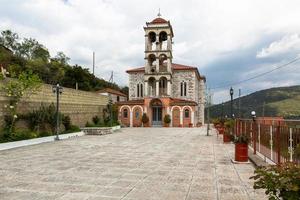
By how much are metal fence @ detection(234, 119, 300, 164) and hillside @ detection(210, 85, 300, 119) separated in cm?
4420

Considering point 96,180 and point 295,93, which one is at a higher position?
point 295,93

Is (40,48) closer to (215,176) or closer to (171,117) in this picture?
(171,117)

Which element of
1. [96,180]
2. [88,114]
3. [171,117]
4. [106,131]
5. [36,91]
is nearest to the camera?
[96,180]

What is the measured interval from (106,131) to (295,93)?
54.6 m

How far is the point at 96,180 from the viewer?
687cm

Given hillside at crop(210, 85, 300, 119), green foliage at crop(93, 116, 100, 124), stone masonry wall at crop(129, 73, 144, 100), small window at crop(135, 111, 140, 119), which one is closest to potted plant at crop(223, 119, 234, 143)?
green foliage at crop(93, 116, 100, 124)

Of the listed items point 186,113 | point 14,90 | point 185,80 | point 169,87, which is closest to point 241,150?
point 14,90

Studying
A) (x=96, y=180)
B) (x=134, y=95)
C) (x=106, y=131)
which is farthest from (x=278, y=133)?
(x=134, y=95)

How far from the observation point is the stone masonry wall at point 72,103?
16.8 meters

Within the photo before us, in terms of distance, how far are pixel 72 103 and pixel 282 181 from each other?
21.0 meters

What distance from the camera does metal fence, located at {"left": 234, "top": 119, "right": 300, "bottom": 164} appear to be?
20.8ft

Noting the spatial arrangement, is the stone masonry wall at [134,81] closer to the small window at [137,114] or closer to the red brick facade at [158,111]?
the red brick facade at [158,111]

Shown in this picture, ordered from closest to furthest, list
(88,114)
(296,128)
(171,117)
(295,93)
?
(296,128) → (88,114) → (171,117) → (295,93)

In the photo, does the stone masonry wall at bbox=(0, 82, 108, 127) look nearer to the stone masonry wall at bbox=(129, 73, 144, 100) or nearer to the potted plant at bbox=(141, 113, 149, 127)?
the potted plant at bbox=(141, 113, 149, 127)
